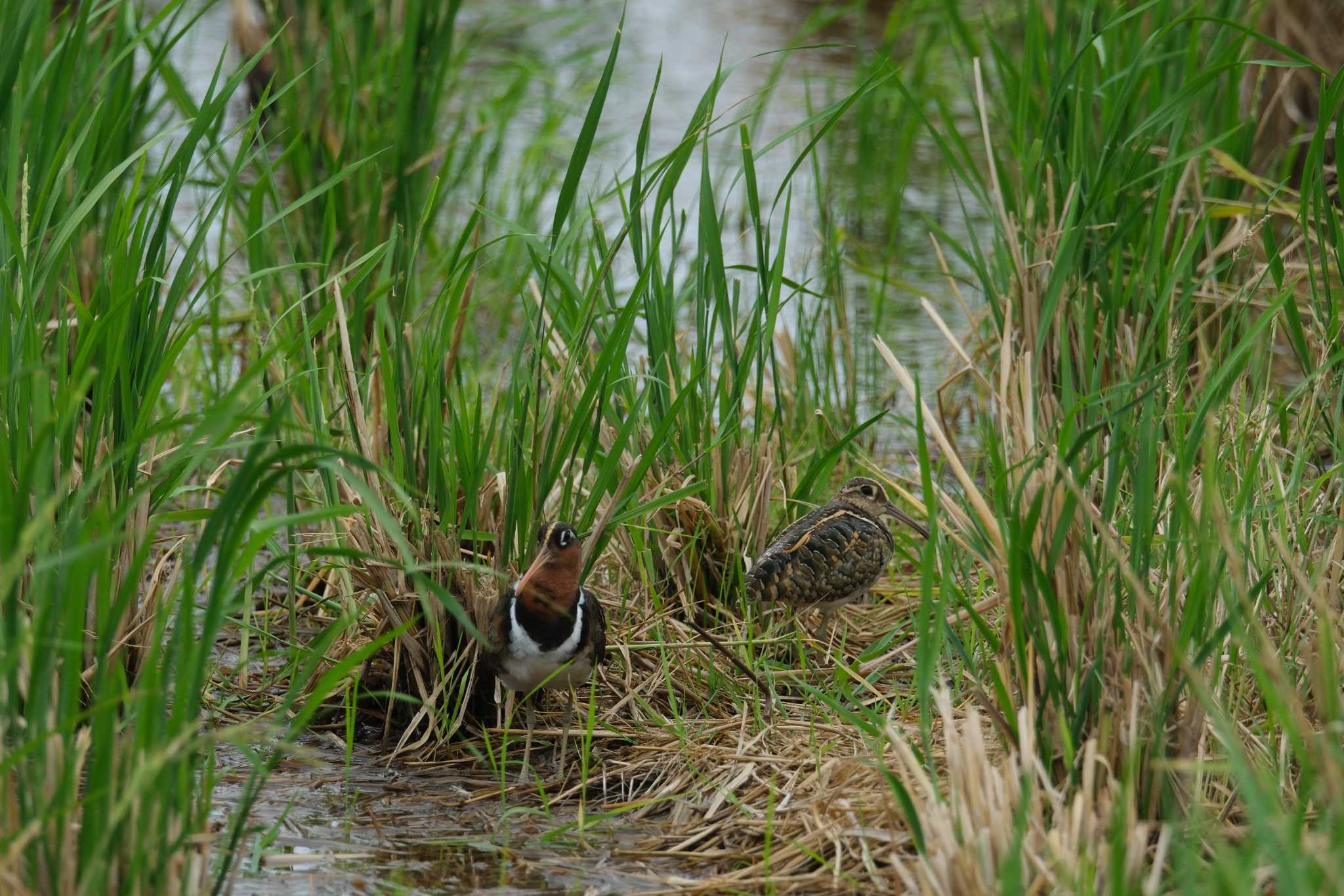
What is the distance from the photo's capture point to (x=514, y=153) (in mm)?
8477

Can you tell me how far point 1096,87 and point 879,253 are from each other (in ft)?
11.7

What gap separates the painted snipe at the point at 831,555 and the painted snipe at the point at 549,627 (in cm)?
60

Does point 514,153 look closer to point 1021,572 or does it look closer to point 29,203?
point 29,203

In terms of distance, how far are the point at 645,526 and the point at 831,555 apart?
0.46 metres

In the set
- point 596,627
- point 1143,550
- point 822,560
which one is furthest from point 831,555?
point 1143,550

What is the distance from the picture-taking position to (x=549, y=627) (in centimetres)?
354

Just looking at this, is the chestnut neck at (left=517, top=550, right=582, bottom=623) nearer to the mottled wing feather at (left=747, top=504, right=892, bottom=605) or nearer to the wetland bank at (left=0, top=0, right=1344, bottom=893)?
the wetland bank at (left=0, top=0, right=1344, bottom=893)

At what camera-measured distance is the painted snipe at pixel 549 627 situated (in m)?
3.55

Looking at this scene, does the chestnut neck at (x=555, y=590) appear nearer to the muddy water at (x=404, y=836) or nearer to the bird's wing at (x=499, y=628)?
the bird's wing at (x=499, y=628)

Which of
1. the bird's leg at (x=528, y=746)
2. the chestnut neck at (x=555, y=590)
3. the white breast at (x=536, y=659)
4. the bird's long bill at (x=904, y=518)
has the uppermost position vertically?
the bird's long bill at (x=904, y=518)

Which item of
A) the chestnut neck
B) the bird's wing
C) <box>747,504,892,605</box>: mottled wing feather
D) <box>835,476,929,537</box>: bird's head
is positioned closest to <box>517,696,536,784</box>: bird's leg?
the bird's wing

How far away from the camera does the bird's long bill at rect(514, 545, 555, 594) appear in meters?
3.59

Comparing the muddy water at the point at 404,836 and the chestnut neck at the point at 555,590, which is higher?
the chestnut neck at the point at 555,590

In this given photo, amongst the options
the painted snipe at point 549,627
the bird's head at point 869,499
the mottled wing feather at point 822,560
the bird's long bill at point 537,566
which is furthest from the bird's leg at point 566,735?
the bird's head at point 869,499
